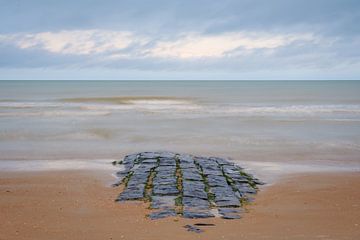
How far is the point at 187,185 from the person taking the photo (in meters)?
9.98

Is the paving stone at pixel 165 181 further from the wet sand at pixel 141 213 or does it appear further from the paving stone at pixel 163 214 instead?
the paving stone at pixel 163 214

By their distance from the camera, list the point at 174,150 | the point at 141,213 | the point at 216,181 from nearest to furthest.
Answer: the point at 141,213
the point at 216,181
the point at 174,150

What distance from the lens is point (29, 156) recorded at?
14.9 metres

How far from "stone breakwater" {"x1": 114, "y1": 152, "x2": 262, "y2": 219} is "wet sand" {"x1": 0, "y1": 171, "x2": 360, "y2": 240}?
313 millimetres

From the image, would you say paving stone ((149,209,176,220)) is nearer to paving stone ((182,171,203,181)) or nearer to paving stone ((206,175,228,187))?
paving stone ((206,175,228,187))

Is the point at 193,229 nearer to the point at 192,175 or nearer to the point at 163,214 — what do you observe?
the point at 163,214

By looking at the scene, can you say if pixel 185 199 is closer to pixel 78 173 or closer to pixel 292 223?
pixel 292 223

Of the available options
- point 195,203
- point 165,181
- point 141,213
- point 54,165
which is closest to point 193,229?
point 141,213

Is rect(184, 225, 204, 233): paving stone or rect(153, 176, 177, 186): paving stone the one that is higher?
rect(153, 176, 177, 186): paving stone

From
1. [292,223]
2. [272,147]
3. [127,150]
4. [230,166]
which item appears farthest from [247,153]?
[292,223]

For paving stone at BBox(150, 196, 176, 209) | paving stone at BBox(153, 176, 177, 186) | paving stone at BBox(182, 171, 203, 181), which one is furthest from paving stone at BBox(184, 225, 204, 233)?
paving stone at BBox(182, 171, 203, 181)

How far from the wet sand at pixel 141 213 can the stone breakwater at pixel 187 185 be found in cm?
31

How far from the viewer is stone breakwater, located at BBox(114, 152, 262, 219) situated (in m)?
8.43

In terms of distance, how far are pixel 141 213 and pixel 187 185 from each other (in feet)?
6.43
